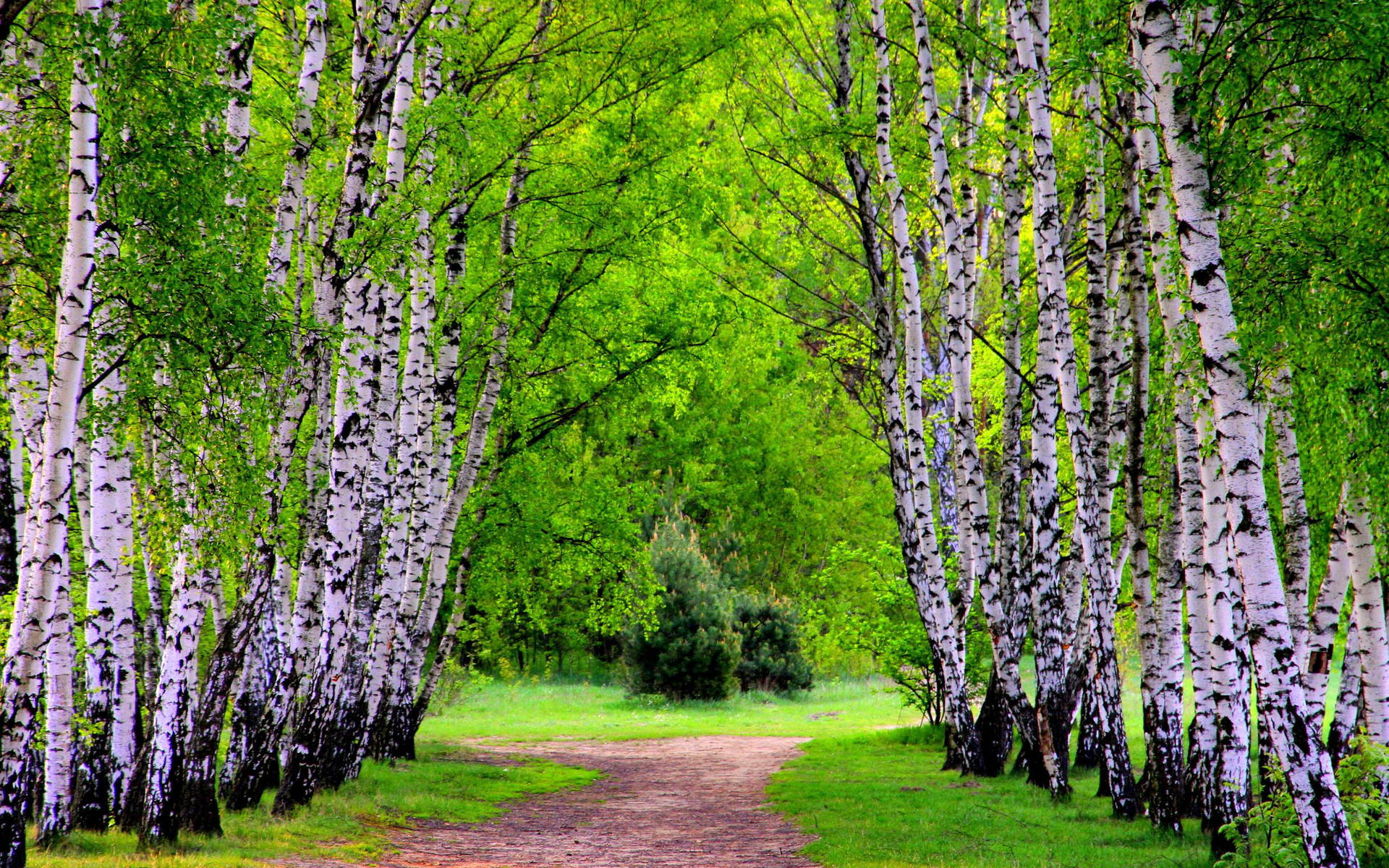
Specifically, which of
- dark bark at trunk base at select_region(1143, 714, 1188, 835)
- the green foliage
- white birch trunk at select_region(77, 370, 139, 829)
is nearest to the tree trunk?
the green foliage

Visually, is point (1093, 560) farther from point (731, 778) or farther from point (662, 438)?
point (662, 438)

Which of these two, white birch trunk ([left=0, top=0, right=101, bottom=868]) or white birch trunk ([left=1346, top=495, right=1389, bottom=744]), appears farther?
white birch trunk ([left=1346, top=495, right=1389, bottom=744])

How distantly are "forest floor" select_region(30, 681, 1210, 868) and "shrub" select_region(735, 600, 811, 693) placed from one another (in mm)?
9262

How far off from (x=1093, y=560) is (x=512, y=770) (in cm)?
1024

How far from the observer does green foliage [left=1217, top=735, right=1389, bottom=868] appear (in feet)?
20.9

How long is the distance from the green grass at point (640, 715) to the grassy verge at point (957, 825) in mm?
7677

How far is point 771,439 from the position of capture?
132ft

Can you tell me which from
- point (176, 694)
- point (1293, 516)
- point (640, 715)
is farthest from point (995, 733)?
point (640, 715)

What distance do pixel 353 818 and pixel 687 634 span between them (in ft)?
60.0

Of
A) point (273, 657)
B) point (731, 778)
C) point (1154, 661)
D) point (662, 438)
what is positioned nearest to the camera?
point (1154, 661)

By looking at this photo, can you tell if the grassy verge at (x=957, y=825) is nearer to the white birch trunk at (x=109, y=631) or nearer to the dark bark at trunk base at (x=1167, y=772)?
the dark bark at trunk base at (x=1167, y=772)

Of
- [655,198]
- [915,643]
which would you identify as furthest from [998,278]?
[655,198]

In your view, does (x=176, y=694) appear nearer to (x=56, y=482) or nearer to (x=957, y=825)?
(x=56, y=482)

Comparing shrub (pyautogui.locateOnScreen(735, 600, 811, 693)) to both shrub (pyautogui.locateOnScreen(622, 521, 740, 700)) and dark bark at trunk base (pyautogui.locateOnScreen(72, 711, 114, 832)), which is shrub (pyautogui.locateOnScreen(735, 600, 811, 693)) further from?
dark bark at trunk base (pyautogui.locateOnScreen(72, 711, 114, 832))
